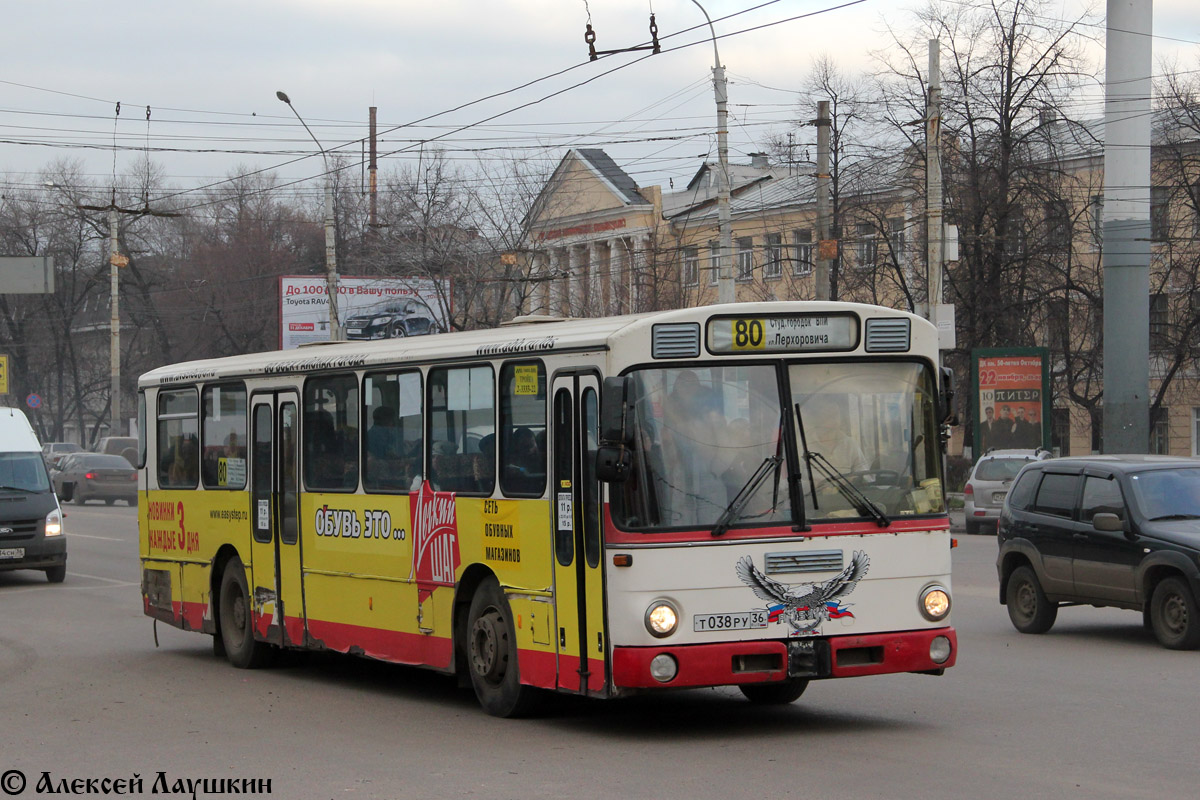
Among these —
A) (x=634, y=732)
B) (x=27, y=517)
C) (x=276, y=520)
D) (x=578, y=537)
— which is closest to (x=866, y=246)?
(x=27, y=517)

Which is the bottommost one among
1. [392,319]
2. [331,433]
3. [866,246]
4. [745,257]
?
[331,433]

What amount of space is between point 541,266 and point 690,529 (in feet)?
147

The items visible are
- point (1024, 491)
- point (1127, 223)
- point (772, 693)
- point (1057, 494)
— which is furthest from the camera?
point (1127, 223)

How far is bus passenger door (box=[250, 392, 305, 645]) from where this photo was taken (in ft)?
42.0

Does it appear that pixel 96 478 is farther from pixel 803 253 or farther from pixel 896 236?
pixel 896 236

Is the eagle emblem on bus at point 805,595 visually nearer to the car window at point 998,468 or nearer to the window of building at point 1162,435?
the car window at point 998,468

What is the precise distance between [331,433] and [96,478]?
132 feet

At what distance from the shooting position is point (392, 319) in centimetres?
5544

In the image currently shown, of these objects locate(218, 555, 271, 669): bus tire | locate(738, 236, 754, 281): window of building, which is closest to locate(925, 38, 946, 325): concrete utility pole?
locate(218, 555, 271, 669): bus tire

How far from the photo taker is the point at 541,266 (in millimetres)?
53250

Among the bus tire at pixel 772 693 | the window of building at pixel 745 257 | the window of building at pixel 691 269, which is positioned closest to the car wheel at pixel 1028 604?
the bus tire at pixel 772 693

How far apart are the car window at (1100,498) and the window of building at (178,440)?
8.18 meters

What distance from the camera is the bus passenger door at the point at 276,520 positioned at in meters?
12.8

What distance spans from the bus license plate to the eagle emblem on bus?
0.07 meters
